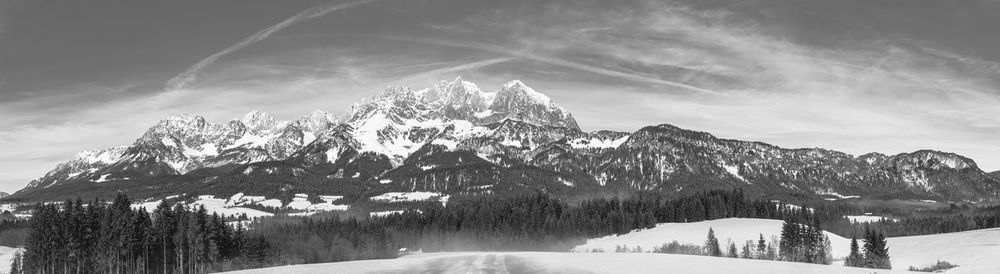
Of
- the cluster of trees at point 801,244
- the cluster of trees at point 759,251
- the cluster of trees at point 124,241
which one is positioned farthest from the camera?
the cluster of trees at point 759,251

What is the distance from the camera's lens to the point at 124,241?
121m

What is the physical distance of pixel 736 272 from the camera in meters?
57.2

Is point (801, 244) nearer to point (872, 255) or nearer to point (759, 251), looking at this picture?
point (759, 251)

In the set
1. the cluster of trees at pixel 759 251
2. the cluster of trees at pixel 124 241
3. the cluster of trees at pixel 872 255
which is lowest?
the cluster of trees at pixel 759 251

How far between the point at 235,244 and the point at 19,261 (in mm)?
40979

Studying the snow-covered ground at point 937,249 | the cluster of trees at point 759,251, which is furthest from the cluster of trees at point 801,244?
the snow-covered ground at point 937,249

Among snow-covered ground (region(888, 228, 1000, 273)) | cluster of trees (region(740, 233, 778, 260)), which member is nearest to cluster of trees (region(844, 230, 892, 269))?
snow-covered ground (region(888, 228, 1000, 273))

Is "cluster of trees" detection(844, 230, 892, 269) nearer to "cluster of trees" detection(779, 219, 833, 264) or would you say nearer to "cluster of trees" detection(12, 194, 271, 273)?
"cluster of trees" detection(779, 219, 833, 264)

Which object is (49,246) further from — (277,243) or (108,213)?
(277,243)

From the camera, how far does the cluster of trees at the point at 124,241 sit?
389 feet

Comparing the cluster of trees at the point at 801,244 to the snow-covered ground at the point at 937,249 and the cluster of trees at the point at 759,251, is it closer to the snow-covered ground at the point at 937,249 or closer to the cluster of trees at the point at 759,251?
the cluster of trees at the point at 759,251

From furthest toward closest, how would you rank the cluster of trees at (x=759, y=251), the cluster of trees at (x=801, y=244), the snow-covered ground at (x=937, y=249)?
the cluster of trees at (x=759, y=251)
the cluster of trees at (x=801, y=244)
the snow-covered ground at (x=937, y=249)

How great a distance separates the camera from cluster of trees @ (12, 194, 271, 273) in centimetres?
11862

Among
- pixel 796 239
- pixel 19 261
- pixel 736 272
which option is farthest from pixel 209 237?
pixel 796 239
